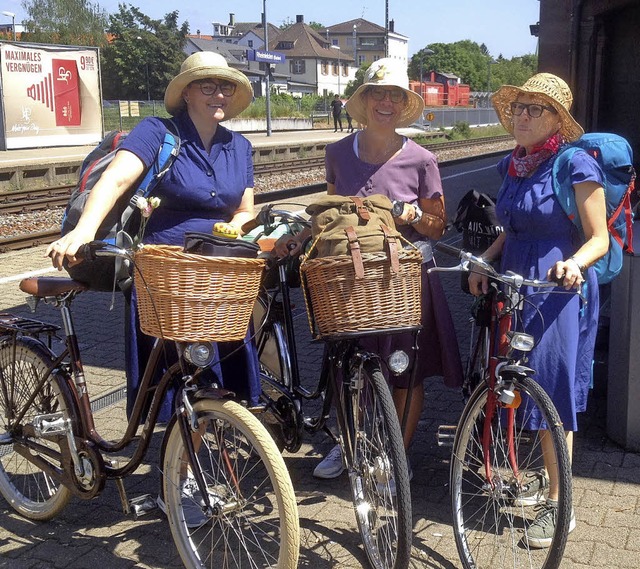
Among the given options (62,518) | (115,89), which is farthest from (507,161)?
(115,89)

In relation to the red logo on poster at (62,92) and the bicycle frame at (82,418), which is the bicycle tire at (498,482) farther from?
the red logo on poster at (62,92)

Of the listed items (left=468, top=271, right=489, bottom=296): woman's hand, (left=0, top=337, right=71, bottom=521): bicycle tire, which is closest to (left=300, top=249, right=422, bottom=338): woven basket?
(left=468, top=271, right=489, bottom=296): woman's hand

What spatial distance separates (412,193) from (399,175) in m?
0.11

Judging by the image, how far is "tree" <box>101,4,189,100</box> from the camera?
74500mm

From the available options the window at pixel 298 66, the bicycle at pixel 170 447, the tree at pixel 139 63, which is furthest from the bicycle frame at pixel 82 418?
the window at pixel 298 66

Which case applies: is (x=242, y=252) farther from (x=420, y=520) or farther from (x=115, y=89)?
(x=115, y=89)

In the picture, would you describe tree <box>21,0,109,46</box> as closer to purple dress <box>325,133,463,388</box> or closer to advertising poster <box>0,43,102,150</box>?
advertising poster <box>0,43,102,150</box>

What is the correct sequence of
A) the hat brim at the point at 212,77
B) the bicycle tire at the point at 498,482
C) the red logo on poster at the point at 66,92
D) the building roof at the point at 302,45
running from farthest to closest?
the building roof at the point at 302,45 < the red logo on poster at the point at 66,92 < the hat brim at the point at 212,77 < the bicycle tire at the point at 498,482

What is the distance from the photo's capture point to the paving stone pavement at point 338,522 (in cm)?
364

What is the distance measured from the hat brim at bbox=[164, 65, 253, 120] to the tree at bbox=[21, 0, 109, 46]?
84.7 meters

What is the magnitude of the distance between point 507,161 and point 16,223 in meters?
11.9

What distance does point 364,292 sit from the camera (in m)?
3.11

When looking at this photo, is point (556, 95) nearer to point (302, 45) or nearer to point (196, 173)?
point (196, 173)

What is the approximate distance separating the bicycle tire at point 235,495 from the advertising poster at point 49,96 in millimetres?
28959
